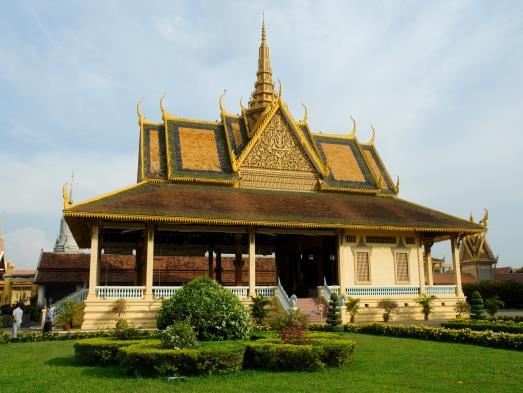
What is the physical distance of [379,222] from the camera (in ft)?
73.4

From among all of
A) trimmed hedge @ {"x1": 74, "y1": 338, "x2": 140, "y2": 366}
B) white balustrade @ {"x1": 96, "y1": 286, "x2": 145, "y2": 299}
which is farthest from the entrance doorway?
trimmed hedge @ {"x1": 74, "y1": 338, "x2": 140, "y2": 366}

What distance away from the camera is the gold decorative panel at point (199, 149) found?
79.3ft

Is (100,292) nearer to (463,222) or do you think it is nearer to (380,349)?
(380,349)

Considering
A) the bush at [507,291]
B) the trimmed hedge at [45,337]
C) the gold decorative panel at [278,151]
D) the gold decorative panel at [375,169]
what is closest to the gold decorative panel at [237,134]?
the gold decorative panel at [278,151]

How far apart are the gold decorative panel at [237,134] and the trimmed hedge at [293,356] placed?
16.9 meters

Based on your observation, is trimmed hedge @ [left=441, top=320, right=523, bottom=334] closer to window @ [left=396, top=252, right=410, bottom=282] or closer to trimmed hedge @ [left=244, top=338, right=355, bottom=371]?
window @ [left=396, top=252, right=410, bottom=282]

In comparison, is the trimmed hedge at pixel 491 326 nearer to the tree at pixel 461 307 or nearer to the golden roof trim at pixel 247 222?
the tree at pixel 461 307

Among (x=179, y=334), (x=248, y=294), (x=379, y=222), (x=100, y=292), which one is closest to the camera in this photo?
(x=179, y=334)

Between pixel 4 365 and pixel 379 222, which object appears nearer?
pixel 4 365

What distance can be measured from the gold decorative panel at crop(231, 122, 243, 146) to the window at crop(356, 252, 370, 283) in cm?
792

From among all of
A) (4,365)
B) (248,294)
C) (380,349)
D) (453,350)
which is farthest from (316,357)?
(248,294)

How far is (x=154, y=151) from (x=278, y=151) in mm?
5755

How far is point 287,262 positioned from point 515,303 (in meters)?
15.4

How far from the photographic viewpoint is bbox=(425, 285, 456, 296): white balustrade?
2316 cm
